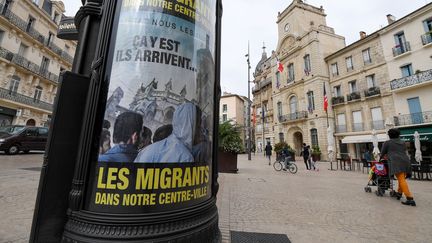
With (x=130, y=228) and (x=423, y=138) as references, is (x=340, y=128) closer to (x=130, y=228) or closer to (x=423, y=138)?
(x=423, y=138)

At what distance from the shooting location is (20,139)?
12984mm

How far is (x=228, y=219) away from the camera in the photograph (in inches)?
138

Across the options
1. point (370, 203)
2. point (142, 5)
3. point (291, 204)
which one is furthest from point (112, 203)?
point (370, 203)

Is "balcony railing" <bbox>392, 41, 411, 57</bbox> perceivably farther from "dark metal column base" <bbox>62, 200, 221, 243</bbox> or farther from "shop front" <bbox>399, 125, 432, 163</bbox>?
"dark metal column base" <bbox>62, 200, 221, 243</bbox>

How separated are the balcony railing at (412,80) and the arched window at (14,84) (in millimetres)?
35145

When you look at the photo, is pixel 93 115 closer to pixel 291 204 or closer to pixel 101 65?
pixel 101 65

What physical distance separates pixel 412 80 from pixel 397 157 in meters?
18.8

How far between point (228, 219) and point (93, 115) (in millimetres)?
2685

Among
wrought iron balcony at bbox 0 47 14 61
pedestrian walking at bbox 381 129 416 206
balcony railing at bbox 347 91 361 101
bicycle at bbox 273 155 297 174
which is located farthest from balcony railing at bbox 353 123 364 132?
wrought iron balcony at bbox 0 47 14 61

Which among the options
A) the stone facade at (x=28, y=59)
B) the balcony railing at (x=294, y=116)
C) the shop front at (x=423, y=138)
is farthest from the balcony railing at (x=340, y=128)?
the stone facade at (x=28, y=59)

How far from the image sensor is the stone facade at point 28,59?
58.6 ft

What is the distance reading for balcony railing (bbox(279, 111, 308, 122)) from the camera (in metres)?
26.6

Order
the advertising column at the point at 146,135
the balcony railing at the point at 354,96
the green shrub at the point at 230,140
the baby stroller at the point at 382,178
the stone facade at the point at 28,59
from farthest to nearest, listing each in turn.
Result: the balcony railing at the point at 354,96 → the stone facade at the point at 28,59 → the green shrub at the point at 230,140 → the baby stroller at the point at 382,178 → the advertising column at the point at 146,135

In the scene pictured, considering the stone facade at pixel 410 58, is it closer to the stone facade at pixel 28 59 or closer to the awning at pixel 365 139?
the awning at pixel 365 139
